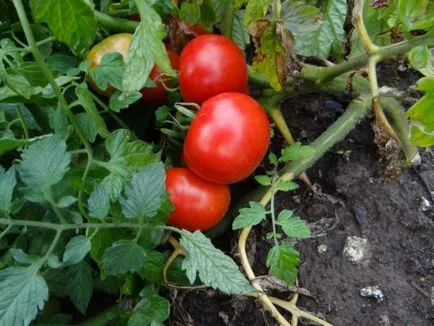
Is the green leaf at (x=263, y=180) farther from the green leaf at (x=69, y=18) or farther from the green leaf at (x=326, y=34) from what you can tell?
the green leaf at (x=69, y=18)

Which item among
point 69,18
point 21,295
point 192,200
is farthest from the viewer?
point 192,200

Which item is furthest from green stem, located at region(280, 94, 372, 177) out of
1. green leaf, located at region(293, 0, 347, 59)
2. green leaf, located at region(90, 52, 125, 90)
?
green leaf, located at region(90, 52, 125, 90)

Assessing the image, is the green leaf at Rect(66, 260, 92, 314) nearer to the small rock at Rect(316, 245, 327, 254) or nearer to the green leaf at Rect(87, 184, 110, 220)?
the green leaf at Rect(87, 184, 110, 220)

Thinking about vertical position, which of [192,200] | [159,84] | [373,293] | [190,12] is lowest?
[373,293]

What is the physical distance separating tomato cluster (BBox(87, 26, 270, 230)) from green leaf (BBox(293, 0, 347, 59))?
0.11m

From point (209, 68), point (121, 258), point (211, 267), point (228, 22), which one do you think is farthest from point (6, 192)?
point (228, 22)

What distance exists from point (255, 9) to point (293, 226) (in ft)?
1.11

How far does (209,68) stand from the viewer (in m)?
1.09

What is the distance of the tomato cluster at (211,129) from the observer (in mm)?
1040

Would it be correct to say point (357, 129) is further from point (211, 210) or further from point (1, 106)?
point (1, 106)

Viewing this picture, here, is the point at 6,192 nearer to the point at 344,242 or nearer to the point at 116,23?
the point at 116,23

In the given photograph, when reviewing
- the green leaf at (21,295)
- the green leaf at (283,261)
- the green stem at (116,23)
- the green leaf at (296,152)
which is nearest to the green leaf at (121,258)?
the green leaf at (21,295)

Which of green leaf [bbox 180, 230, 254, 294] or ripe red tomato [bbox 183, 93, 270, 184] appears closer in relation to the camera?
green leaf [bbox 180, 230, 254, 294]

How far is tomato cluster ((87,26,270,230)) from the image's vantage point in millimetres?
1040
